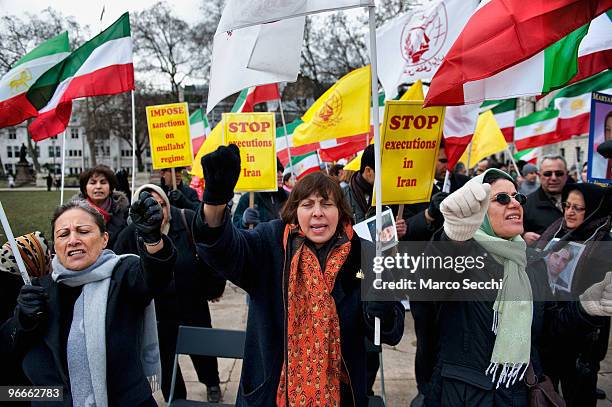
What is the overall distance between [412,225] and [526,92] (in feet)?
3.70

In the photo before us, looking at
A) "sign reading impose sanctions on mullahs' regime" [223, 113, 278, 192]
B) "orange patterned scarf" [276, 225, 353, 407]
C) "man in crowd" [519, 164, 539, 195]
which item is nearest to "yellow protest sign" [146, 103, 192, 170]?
"sign reading impose sanctions on mullahs' regime" [223, 113, 278, 192]

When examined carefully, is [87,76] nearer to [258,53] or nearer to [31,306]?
[258,53]

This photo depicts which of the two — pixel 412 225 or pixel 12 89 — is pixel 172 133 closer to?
pixel 12 89

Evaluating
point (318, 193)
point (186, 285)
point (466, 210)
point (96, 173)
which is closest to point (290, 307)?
point (318, 193)

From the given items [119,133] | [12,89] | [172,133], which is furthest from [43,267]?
[119,133]

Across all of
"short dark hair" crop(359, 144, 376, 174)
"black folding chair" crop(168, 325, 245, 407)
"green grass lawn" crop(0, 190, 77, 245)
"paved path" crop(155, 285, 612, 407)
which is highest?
"short dark hair" crop(359, 144, 376, 174)

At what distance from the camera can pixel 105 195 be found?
4461 mm

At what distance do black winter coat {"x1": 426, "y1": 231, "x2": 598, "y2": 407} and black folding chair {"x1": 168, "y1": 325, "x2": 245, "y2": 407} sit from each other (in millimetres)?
1362

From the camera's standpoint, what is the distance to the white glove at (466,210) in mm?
2137

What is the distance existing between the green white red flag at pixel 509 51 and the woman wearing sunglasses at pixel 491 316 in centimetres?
77

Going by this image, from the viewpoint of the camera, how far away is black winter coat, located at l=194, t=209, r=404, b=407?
6.91ft

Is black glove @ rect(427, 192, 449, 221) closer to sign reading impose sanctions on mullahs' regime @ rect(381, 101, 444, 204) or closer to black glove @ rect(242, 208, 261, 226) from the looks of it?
sign reading impose sanctions on mullahs' regime @ rect(381, 101, 444, 204)

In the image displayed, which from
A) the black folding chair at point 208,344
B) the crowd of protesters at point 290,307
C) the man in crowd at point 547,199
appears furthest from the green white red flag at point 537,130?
the black folding chair at point 208,344

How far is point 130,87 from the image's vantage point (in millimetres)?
4953
